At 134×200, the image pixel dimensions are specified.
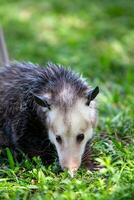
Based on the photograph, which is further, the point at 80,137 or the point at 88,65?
the point at 88,65

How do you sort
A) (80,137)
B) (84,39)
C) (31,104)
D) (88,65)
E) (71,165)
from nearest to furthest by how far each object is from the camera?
1. (71,165)
2. (80,137)
3. (31,104)
4. (88,65)
5. (84,39)

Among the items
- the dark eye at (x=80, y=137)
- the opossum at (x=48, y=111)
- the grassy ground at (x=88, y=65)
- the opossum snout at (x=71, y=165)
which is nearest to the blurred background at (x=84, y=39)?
the grassy ground at (x=88, y=65)

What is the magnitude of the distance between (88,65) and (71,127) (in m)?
3.93

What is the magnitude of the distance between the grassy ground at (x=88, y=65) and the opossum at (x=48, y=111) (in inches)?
6.6

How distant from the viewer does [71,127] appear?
4582mm

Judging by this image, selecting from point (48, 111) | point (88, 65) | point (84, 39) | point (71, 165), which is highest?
point (84, 39)

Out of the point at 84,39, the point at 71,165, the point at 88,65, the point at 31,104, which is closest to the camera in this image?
the point at 71,165

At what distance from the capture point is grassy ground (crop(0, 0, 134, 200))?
438 cm

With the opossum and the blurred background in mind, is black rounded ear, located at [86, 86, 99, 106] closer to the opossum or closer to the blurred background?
the opossum

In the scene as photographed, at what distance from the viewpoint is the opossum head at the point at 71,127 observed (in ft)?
14.9

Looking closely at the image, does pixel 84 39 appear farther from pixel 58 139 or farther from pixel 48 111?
pixel 58 139

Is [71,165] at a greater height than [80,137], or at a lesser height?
lesser

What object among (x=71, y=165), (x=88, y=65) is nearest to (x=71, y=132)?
(x=71, y=165)

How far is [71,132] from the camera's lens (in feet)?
15.0
